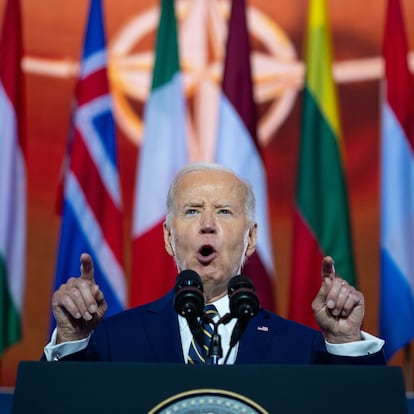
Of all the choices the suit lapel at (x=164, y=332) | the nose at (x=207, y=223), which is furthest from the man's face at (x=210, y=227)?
the suit lapel at (x=164, y=332)

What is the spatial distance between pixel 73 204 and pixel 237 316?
131 inches

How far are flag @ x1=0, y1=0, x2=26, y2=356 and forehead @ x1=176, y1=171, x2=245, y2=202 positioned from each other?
286 centimetres

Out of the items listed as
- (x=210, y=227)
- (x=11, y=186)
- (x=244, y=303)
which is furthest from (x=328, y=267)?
(x=11, y=186)

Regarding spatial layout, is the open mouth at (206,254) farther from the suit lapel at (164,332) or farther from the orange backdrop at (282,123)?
the orange backdrop at (282,123)

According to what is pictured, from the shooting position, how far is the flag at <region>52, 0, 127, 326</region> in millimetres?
4895

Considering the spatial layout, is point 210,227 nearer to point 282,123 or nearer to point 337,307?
point 337,307

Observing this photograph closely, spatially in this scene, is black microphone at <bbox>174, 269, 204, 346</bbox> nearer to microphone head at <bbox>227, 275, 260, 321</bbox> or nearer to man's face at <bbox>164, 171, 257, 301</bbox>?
microphone head at <bbox>227, 275, 260, 321</bbox>

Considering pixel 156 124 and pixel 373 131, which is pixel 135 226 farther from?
pixel 373 131

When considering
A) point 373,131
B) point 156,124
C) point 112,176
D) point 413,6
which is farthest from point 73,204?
point 413,6

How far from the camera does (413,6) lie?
20.7ft

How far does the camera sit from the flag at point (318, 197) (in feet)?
16.3

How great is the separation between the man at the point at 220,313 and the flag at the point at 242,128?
7.54 ft

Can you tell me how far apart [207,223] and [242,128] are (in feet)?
9.17

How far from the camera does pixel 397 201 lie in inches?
197
